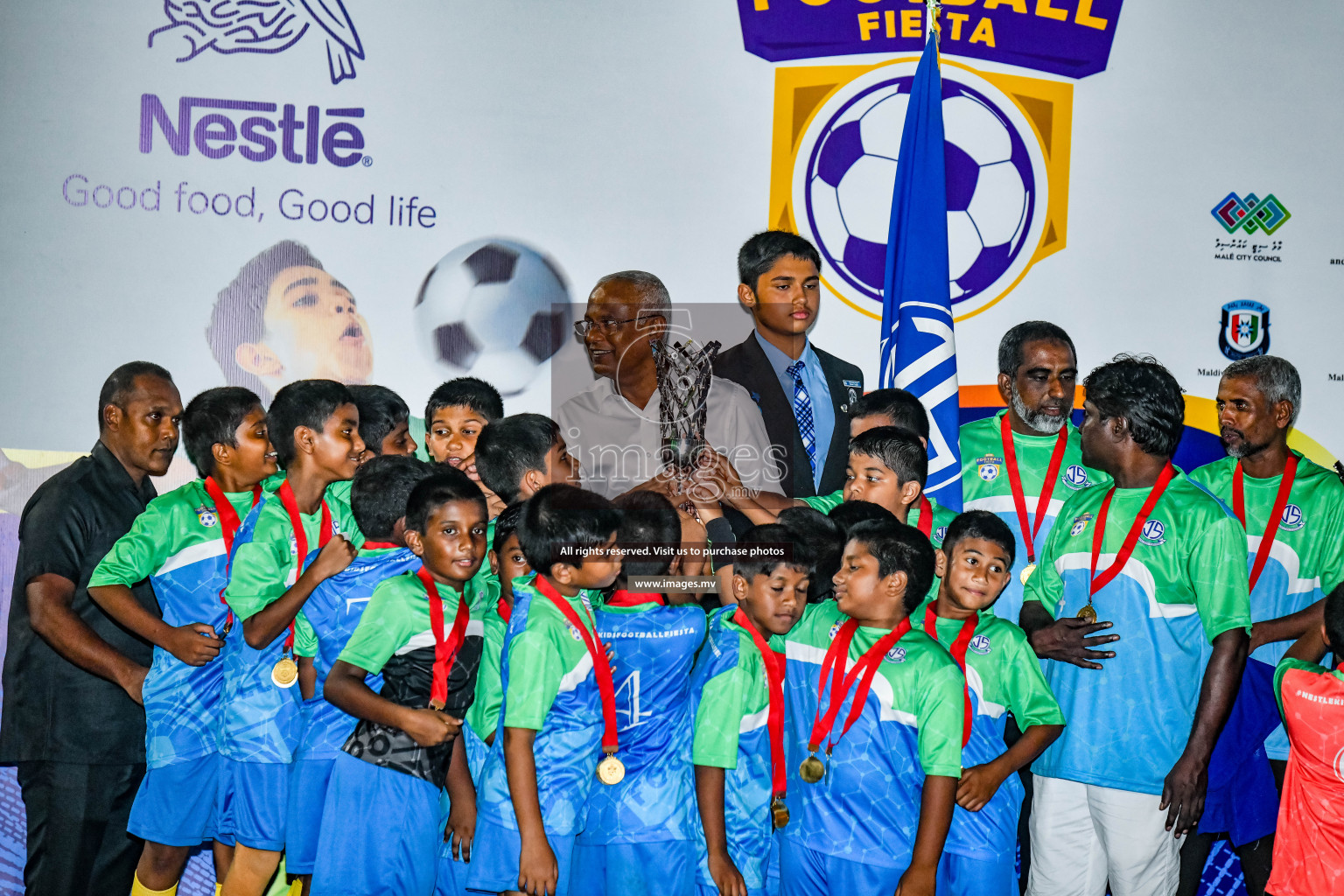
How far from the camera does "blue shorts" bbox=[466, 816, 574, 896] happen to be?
2.67m

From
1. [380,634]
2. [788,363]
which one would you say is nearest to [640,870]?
[380,634]

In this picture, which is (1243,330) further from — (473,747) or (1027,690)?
(473,747)

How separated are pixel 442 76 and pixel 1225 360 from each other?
353cm

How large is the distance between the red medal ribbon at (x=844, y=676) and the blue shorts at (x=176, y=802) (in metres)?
1.77

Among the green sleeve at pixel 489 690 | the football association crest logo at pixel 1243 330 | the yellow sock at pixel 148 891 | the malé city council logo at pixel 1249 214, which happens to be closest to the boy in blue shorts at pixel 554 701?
the green sleeve at pixel 489 690

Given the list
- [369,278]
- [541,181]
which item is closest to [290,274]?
[369,278]

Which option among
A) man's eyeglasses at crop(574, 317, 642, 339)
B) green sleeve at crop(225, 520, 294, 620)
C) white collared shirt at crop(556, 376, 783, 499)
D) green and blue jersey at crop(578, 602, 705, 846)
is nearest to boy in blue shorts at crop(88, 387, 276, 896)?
green sleeve at crop(225, 520, 294, 620)

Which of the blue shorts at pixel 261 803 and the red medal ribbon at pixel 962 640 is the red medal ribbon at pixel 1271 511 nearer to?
the red medal ribbon at pixel 962 640

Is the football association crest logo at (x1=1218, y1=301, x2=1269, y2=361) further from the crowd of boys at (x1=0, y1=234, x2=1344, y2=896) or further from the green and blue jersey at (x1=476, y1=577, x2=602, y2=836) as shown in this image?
the green and blue jersey at (x1=476, y1=577, x2=602, y2=836)

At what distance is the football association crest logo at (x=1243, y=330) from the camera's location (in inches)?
189

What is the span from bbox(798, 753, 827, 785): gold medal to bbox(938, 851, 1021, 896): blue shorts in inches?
14.7

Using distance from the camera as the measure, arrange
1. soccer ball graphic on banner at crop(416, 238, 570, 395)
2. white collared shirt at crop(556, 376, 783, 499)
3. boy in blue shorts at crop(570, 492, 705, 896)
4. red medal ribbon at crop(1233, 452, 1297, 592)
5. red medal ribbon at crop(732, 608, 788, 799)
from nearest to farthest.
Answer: boy in blue shorts at crop(570, 492, 705, 896)
red medal ribbon at crop(732, 608, 788, 799)
white collared shirt at crop(556, 376, 783, 499)
red medal ribbon at crop(1233, 452, 1297, 592)
soccer ball graphic on banner at crop(416, 238, 570, 395)

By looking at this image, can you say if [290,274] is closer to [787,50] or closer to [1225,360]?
[787,50]

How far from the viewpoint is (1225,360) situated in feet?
15.8
